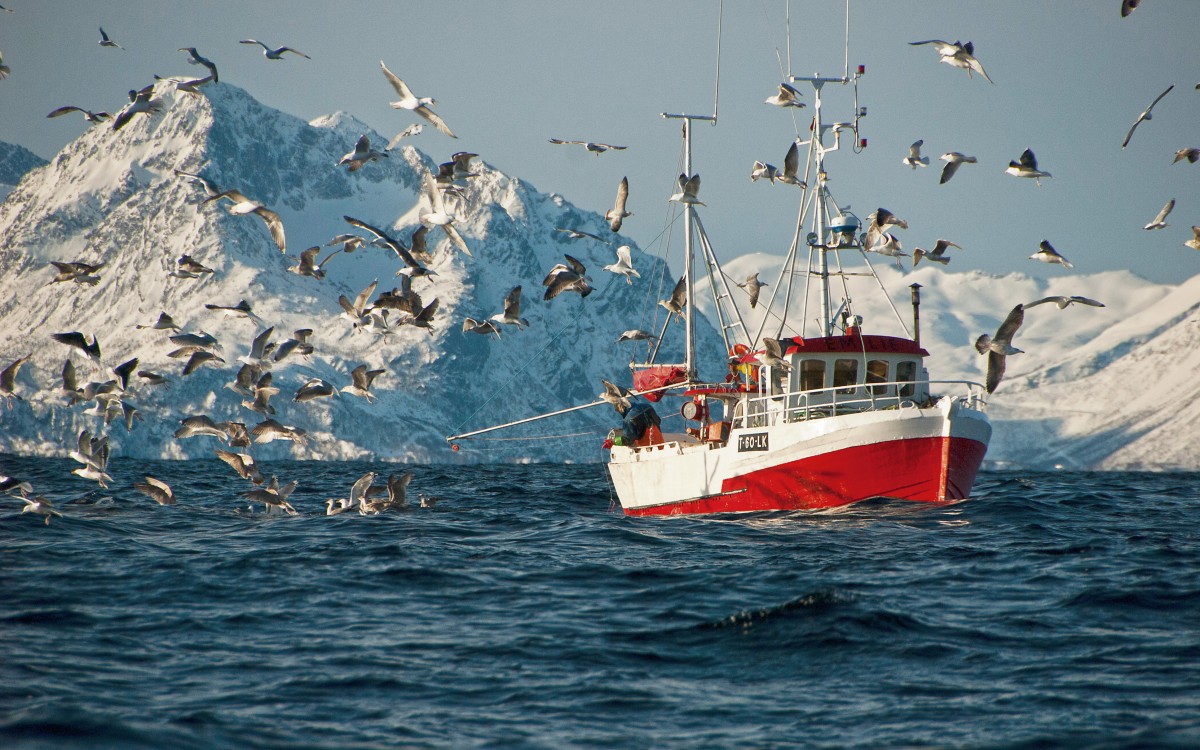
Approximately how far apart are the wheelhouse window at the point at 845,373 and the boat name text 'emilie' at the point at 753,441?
272cm

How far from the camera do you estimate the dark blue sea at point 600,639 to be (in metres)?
11.6

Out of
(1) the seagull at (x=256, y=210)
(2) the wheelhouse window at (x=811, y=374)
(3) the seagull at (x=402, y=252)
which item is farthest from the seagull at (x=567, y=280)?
(2) the wheelhouse window at (x=811, y=374)

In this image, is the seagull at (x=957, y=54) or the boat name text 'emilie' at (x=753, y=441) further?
the boat name text 'emilie' at (x=753, y=441)

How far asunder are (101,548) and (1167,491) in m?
42.9

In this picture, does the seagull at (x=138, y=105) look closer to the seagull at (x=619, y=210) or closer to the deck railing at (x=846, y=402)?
the seagull at (x=619, y=210)

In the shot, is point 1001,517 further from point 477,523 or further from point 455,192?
point 455,192

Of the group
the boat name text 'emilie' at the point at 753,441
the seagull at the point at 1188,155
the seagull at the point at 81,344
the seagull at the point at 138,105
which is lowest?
the boat name text 'emilie' at the point at 753,441

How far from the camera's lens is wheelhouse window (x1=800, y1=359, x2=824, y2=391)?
108 feet

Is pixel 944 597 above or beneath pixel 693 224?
beneath

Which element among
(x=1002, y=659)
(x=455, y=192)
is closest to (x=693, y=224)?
(x=455, y=192)

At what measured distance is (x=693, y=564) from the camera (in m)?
21.7

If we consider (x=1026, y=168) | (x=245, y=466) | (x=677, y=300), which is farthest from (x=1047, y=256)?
(x=245, y=466)

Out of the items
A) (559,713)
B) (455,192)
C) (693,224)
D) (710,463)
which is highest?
(693,224)

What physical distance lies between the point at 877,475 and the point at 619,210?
9942 mm
